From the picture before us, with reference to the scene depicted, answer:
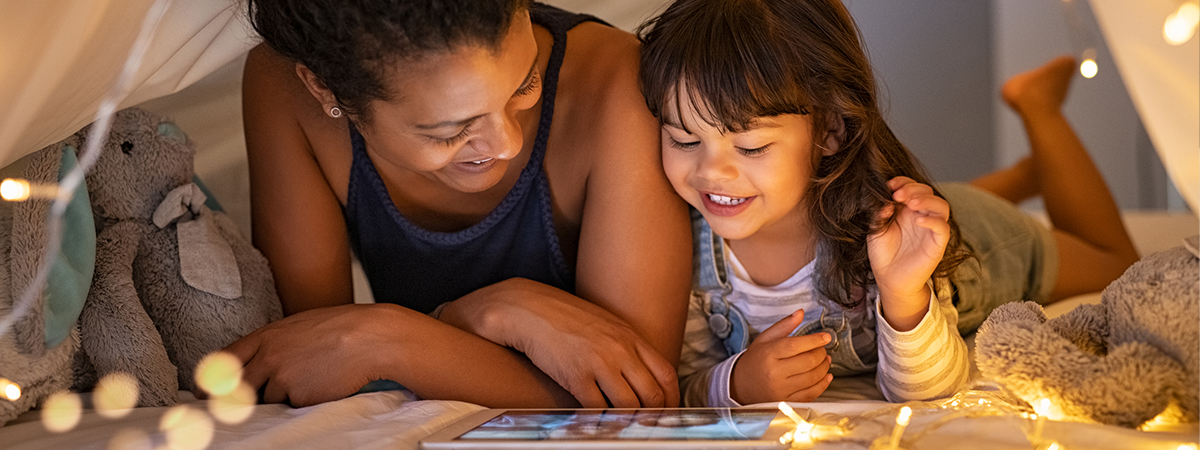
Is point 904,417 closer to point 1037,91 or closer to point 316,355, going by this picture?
point 316,355

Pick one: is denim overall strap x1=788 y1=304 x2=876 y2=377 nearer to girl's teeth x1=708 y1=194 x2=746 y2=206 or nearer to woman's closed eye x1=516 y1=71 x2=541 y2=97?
girl's teeth x1=708 y1=194 x2=746 y2=206

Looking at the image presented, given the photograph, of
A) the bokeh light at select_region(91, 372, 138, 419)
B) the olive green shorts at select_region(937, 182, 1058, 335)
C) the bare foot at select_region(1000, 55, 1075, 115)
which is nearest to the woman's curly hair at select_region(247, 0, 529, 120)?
the bokeh light at select_region(91, 372, 138, 419)

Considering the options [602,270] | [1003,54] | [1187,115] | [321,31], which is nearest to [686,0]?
[602,270]

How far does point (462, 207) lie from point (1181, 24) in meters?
0.81

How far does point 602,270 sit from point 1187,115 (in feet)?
1.93

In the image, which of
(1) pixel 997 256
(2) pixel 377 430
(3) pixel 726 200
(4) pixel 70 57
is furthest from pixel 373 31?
(1) pixel 997 256

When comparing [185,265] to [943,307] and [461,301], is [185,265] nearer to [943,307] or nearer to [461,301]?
[461,301]

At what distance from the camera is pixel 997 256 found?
1342 mm

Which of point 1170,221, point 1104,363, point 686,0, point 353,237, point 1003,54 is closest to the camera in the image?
point 1104,363

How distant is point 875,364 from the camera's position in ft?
3.79

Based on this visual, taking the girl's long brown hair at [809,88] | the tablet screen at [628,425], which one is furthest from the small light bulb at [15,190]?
the girl's long brown hair at [809,88]

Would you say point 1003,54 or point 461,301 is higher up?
point 1003,54

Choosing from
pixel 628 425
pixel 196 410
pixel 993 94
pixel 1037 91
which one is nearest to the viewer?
pixel 628 425

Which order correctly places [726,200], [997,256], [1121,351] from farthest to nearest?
[997,256] → [726,200] → [1121,351]
